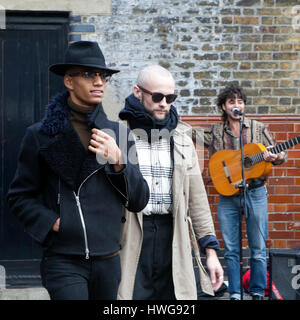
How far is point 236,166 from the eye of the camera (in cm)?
642

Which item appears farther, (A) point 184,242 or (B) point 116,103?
(B) point 116,103

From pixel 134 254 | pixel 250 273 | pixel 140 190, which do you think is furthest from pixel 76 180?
pixel 250 273

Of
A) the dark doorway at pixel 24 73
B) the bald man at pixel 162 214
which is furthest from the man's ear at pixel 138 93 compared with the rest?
the dark doorway at pixel 24 73

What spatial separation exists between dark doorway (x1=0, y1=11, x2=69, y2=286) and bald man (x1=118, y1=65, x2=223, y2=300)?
3.25 m

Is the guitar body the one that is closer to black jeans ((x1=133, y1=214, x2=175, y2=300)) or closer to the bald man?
the bald man

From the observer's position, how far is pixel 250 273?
20.6 ft

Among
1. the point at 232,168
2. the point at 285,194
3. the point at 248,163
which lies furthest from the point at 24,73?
the point at 285,194

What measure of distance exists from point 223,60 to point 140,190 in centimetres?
415

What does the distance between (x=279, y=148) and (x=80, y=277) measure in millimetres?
3472

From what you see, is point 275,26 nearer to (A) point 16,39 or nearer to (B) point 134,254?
(A) point 16,39

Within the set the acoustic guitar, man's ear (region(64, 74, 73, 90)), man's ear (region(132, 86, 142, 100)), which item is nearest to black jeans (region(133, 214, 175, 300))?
man's ear (region(132, 86, 142, 100))

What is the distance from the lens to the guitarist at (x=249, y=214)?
6172mm

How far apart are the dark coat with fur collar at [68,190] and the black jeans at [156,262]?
1.35ft

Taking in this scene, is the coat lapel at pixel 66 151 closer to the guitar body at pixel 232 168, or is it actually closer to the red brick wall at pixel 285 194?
the guitar body at pixel 232 168
